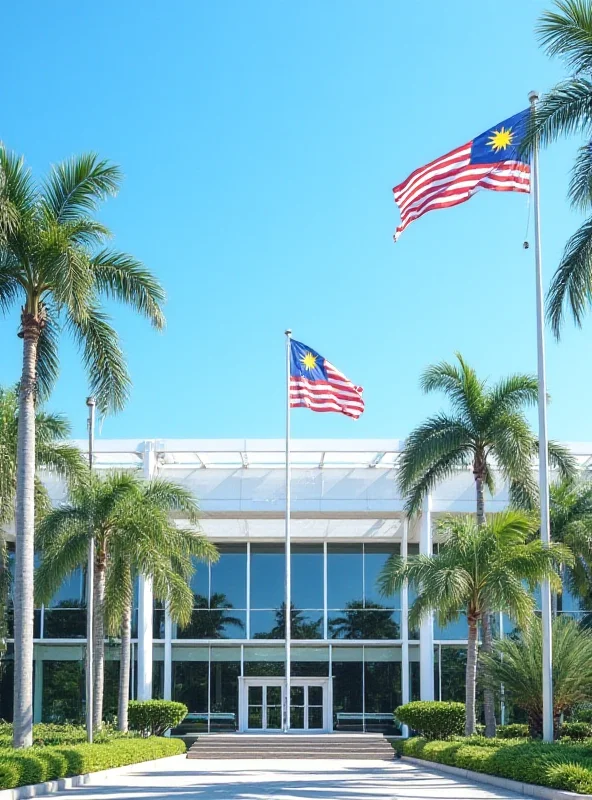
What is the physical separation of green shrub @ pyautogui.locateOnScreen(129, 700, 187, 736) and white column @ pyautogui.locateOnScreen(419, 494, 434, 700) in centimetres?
776

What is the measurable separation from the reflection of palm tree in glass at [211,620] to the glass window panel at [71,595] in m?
4.01

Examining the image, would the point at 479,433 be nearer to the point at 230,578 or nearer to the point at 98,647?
the point at 98,647

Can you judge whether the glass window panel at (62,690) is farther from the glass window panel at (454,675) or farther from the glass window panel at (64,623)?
the glass window panel at (454,675)

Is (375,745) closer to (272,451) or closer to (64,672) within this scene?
(272,451)

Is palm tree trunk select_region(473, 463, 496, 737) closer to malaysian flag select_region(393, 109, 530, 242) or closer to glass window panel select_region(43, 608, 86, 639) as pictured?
malaysian flag select_region(393, 109, 530, 242)

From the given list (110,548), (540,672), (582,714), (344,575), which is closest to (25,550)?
(110,548)

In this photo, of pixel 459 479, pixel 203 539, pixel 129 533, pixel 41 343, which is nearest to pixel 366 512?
pixel 459 479

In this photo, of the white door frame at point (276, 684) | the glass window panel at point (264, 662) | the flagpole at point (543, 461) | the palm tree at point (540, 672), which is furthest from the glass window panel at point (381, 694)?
the flagpole at point (543, 461)

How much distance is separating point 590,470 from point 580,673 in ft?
37.5

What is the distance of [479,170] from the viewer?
20.2 meters

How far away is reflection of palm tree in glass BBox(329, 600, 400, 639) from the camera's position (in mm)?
37594

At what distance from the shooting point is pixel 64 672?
123 feet

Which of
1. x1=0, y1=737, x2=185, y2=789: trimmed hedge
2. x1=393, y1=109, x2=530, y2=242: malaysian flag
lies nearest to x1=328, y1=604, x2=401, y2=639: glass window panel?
x1=0, y1=737, x2=185, y2=789: trimmed hedge

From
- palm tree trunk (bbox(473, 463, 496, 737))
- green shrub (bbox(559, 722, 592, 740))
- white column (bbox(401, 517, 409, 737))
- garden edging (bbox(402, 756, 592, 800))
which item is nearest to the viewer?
garden edging (bbox(402, 756, 592, 800))
